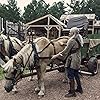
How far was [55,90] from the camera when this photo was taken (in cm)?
726

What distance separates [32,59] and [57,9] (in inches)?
1929

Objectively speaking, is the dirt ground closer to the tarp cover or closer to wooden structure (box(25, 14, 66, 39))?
the tarp cover

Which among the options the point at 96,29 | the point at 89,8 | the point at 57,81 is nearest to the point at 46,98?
the point at 57,81

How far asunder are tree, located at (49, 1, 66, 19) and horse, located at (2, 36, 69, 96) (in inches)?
1683

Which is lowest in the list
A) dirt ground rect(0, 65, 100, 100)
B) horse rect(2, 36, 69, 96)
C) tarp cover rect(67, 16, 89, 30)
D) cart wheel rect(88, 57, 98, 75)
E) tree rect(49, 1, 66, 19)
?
dirt ground rect(0, 65, 100, 100)

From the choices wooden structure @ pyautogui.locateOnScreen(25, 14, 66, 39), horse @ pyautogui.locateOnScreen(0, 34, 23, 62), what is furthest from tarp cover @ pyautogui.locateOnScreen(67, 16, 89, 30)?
wooden structure @ pyautogui.locateOnScreen(25, 14, 66, 39)

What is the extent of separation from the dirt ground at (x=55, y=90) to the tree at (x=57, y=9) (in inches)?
1632

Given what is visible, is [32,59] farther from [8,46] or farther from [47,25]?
[47,25]

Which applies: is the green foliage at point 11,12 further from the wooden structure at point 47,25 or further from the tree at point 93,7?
the tree at point 93,7

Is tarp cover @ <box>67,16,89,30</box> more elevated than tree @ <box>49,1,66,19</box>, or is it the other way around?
tree @ <box>49,1,66,19</box>

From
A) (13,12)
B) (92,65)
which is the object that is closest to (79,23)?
(92,65)

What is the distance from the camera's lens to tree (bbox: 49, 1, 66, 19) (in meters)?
50.7

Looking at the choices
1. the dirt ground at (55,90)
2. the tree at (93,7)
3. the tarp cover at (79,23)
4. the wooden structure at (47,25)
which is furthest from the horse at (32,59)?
the tree at (93,7)

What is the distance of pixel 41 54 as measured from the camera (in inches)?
267
